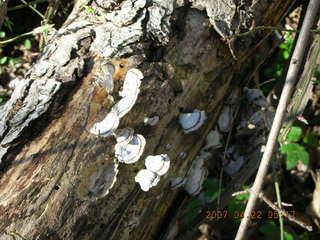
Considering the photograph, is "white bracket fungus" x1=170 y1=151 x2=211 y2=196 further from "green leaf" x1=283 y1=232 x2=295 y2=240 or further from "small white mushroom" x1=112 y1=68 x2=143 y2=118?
"green leaf" x1=283 y1=232 x2=295 y2=240

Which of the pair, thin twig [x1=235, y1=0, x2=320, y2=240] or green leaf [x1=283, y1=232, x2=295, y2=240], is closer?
thin twig [x1=235, y1=0, x2=320, y2=240]

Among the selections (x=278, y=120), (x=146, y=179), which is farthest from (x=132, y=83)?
(x=278, y=120)

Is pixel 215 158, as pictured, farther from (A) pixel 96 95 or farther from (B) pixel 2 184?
(B) pixel 2 184

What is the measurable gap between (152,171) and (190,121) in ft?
1.86

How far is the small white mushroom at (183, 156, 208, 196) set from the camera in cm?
315

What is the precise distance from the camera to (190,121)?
2.88 m

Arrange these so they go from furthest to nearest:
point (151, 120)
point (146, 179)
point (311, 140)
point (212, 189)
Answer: point (311, 140), point (212, 189), point (151, 120), point (146, 179)

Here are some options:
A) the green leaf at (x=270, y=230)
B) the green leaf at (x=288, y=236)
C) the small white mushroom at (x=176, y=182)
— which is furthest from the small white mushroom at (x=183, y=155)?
the green leaf at (x=288, y=236)

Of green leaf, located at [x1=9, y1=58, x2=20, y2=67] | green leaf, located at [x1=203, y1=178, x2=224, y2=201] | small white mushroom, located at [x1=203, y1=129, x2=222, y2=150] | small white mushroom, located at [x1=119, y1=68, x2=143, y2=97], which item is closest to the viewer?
small white mushroom, located at [x1=119, y1=68, x2=143, y2=97]

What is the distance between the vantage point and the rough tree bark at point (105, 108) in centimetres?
232

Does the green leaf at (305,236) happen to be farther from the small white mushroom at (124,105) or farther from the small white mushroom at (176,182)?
the small white mushroom at (124,105)

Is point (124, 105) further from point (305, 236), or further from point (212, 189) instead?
point (305, 236)

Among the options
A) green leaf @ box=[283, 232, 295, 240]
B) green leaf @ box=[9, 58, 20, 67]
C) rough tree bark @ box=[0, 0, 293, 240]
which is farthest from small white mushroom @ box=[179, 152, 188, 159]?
green leaf @ box=[9, 58, 20, 67]

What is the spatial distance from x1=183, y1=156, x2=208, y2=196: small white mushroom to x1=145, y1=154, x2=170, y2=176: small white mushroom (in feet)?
1.81
